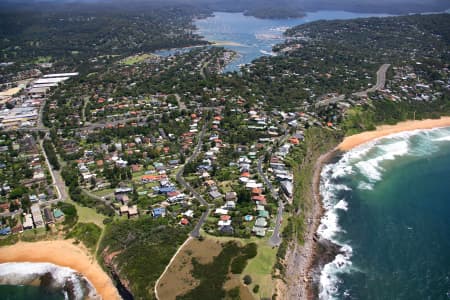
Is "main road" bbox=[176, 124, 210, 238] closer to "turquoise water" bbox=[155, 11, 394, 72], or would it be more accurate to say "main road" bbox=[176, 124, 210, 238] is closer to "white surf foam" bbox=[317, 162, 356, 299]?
"white surf foam" bbox=[317, 162, 356, 299]

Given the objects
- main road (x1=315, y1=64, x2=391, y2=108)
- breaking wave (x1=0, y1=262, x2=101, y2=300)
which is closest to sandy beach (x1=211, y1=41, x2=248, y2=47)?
main road (x1=315, y1=64, x2=391, y2=108)

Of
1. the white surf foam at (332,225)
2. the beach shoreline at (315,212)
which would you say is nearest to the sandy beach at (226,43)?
the beach shoreline at (315,212)

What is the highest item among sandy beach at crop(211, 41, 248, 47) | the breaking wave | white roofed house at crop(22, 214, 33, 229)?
sandy beach at crop(211, 41, 248, 47)

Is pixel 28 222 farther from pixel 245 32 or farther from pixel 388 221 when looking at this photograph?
pixel 245 32

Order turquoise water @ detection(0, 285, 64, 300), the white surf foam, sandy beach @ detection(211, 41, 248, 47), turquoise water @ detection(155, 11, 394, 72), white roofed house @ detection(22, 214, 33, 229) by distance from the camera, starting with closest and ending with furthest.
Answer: turquoise water @ detection(0, 285, 64, 300) → the white surf foam → white roofed house @ detection(22, 214, 33, 229) → turquoise water @ detection(155, 11, 394, 72) → sandy beach @ detection(211, 41, 248, 47)

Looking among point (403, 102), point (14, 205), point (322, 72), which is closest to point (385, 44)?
point (322, 72)

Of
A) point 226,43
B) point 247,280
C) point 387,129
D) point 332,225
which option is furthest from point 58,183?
point 226,43

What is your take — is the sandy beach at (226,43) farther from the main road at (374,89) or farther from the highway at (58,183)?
the highway at (58,183)

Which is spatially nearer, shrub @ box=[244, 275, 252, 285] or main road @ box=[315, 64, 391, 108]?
shrub @ box=[244, 275, 252, 285]
